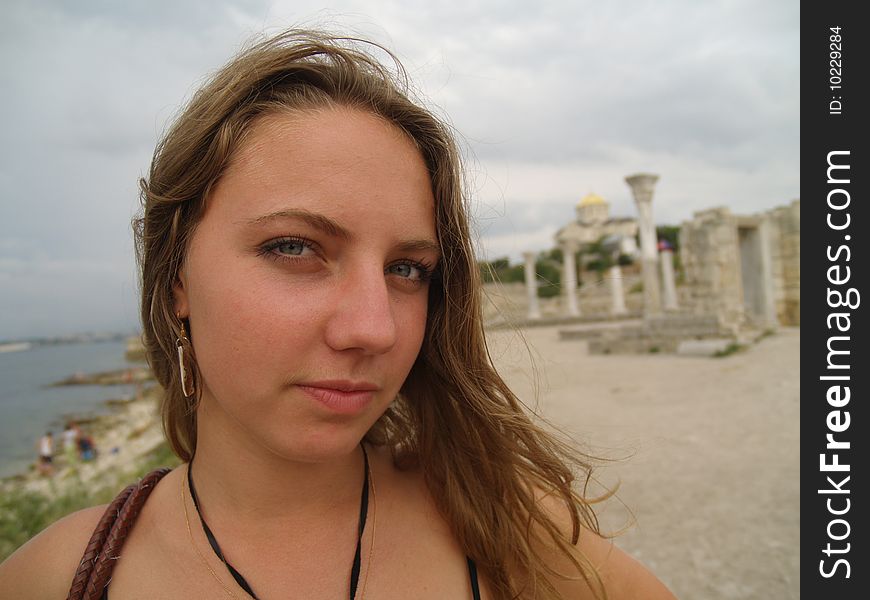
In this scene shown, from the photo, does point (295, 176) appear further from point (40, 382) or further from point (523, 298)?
point (523, 298)

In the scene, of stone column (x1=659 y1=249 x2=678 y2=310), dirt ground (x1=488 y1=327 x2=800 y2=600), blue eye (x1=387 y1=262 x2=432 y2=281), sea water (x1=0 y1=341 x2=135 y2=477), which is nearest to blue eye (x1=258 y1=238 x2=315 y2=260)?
blue eye (x1=387 y1=262 x2=432 y2=281)

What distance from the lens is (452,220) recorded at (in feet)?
4.79

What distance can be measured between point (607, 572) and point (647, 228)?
21.2 metres

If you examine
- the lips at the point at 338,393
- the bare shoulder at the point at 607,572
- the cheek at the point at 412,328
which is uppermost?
the cheek at the point at 412,328

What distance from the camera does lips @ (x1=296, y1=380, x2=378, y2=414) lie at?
3.81ft

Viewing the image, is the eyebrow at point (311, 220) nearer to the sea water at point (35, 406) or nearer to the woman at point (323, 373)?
the woman at point (323, 373)

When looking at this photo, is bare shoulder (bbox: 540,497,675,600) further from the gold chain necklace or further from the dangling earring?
the dangling earring

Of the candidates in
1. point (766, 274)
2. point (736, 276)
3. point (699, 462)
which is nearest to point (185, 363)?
point (699, 462)

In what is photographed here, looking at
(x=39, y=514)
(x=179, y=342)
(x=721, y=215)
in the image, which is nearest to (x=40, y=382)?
(x=39, y=514)

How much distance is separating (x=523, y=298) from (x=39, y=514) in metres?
36.0

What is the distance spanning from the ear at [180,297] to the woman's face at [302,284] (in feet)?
0.29

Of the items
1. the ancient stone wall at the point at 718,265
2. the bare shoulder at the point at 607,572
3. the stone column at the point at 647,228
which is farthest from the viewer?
the stone column at the point at 647,228

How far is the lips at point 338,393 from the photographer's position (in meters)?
1.16

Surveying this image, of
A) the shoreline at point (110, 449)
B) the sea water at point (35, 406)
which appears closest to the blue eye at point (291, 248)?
the shoreline at point (110, 449)
